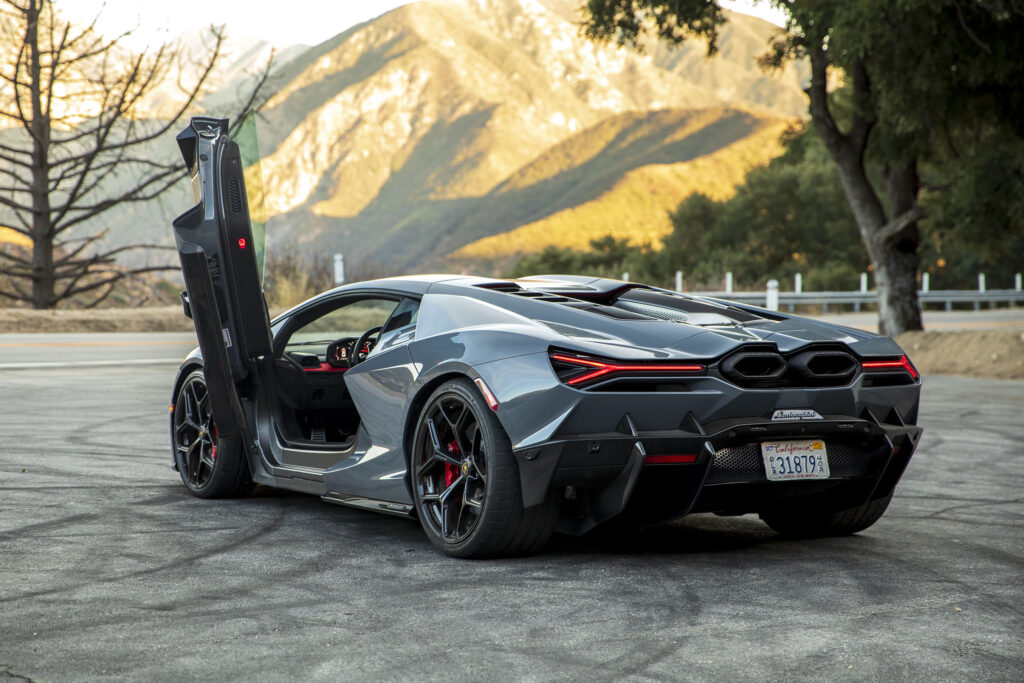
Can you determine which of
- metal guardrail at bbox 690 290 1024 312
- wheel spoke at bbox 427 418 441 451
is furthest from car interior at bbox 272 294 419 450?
metal guardrail at bbox 690 290 1024 312

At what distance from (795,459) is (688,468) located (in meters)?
0.52

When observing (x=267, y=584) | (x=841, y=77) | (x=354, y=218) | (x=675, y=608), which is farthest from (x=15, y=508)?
(x=354, y=218)

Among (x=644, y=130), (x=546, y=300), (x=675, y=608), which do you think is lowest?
(x=675, y=608)

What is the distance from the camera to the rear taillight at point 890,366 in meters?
5.10

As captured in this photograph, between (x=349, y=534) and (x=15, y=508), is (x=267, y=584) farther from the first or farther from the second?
(x=15, y=508)

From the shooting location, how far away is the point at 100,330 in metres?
23.8

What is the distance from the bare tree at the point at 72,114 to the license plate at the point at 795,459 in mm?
19731

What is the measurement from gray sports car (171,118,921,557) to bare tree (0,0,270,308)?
17.8 meters

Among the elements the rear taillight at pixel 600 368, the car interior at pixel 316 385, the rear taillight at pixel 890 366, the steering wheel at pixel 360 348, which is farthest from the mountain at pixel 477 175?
the rear taillight at pixel 600 368

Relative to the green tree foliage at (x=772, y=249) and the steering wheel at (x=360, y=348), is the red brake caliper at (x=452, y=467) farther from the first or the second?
the green tree foliage at (x=772, y=249)

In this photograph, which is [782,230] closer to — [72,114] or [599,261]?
[599,261]

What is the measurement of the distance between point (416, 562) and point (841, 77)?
707 inches

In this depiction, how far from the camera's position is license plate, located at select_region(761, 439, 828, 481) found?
189 inches

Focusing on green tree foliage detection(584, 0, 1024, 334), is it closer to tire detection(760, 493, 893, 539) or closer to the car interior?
tire detection(760, 493, 893, 539)
